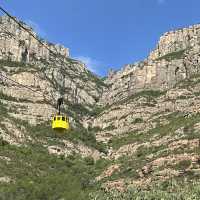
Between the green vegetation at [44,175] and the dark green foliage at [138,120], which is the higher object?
the dark green foliage at [138,120]

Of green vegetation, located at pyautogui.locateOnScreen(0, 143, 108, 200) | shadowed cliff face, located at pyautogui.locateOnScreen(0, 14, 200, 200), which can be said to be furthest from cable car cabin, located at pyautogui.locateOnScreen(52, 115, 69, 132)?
green vegetation, located at pyautogui.locateOnScreen(0, 143, 108, 200)

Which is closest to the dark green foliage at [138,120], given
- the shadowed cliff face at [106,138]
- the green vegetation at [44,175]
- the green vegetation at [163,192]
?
the shadowed cliff face at [106,138]

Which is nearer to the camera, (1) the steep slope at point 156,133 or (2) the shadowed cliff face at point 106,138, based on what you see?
(1) the steep slope at point 156,133

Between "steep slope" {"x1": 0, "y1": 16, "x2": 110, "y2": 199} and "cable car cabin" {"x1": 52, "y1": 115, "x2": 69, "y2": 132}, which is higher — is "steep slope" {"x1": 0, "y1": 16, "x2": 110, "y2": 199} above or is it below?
above

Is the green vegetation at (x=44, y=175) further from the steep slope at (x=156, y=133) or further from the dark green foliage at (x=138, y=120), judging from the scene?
the dark green foliage at (x=138, y=120)

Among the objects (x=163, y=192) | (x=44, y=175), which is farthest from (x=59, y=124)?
(x=44, y=175)

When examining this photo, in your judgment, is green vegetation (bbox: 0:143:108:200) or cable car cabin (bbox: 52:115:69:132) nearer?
cable car cabin (bbox: 52:115:69:132)

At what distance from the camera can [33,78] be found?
176500mm

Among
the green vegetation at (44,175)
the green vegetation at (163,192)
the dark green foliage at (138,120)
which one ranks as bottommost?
the green vegetation at (163,192)

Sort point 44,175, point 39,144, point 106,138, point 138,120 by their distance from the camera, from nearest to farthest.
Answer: point 44,175 < point 39,144 < point 106,138 < point 138,120

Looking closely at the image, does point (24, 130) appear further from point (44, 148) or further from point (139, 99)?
point (139, 99)

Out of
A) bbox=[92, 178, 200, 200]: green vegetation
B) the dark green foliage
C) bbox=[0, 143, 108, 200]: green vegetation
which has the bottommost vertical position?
bbox=[92, 178, 200, 200]: green vegetation

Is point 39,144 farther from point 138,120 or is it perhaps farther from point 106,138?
point 138,120

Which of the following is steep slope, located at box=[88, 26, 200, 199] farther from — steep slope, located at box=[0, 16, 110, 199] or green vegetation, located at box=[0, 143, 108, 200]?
steep slope, located at box=[0, 16, 110, 199]
